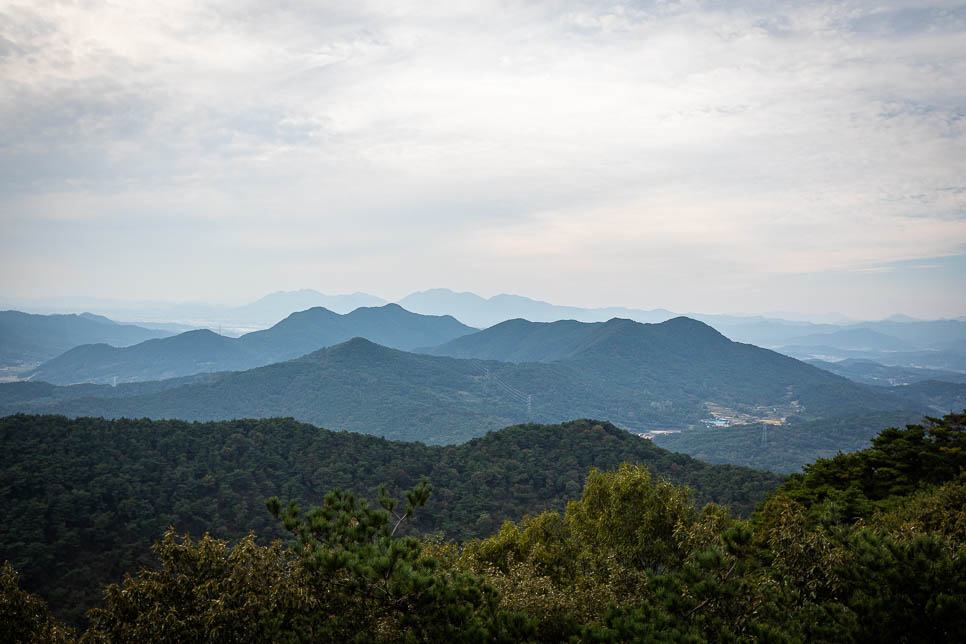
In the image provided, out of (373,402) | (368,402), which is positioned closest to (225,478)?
(373,402)

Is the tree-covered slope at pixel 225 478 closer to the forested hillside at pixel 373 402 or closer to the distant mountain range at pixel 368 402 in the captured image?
the forested hillside at pixel 373 402

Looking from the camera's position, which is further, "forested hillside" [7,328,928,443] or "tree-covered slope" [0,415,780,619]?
"forested hillside" [7,328,928,443]

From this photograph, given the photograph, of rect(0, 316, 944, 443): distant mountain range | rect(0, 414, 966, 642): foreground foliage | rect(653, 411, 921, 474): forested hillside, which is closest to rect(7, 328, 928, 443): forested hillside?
rect(0, 316, 944, 443): distant mountain range

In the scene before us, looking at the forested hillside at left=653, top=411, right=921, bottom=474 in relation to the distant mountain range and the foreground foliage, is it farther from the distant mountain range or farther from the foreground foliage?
the foreground foliage

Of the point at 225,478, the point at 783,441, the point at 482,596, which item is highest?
the point at 482,596

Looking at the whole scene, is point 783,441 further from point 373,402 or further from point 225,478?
point 225,478

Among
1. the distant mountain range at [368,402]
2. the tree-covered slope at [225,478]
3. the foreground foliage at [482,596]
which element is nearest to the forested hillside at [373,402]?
the distant mountain range at [368,402]

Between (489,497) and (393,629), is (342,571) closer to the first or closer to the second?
(393,629)

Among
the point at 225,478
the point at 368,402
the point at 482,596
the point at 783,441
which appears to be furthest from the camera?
the point at 368,402
